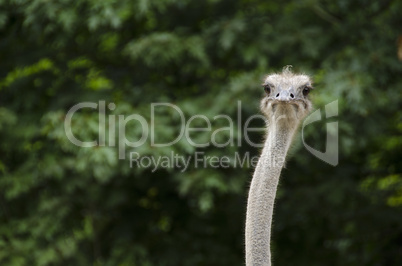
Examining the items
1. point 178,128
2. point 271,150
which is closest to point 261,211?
point 271,150

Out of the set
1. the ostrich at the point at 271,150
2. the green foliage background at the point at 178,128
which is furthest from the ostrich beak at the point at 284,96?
the green foliage background at the point at 178,128

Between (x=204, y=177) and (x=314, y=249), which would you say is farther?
(x=314, y=249)

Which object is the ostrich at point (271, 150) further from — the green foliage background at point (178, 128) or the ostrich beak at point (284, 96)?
the green foliage background at point (178, 128)

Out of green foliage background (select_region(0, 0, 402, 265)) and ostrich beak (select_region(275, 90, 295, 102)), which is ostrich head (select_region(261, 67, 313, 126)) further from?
green foliage background (select_region(0, 0, 402, 265))

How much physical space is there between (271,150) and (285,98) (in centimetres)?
20

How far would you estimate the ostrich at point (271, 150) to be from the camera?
2.62 metres

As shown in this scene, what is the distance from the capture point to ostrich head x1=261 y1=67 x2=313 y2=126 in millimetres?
2861

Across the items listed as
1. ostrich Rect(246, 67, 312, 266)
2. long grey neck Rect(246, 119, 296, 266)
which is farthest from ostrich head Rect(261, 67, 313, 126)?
long grey neck Rect(246, 119, 296, 266)

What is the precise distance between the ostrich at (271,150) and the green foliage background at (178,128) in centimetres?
180

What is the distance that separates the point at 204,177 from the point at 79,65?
1.21m

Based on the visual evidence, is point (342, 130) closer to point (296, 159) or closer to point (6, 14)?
point (296, 159)

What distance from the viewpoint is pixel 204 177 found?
5035 mm

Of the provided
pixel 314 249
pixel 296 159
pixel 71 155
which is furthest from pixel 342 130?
pixel 71 155

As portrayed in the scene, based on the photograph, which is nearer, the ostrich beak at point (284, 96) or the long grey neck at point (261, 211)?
the long grey neck at point (261, 211)
